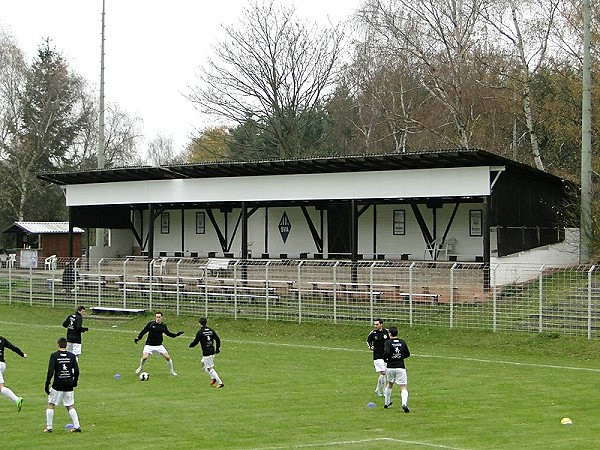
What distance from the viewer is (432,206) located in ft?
141

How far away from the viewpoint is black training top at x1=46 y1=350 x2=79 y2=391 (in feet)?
56.8

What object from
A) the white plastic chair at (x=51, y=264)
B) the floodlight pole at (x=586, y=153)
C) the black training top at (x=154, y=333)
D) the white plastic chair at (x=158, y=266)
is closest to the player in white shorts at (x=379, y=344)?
the black training top at (x=154, y=333)

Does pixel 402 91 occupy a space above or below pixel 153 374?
above

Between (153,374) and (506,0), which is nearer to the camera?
(153,374)

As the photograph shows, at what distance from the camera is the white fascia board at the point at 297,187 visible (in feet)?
122

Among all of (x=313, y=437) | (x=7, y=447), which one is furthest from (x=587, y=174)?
(x=7, y=447)

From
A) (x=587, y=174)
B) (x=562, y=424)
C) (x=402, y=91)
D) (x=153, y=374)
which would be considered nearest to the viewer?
(x=562, y=424)

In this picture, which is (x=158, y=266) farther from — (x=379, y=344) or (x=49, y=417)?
(x=49, y=417)

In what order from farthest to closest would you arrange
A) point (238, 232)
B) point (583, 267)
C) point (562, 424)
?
point (238, 232) → point (583, 267) → point (562, 424)

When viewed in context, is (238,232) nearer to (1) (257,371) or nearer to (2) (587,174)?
(2) (587,174)

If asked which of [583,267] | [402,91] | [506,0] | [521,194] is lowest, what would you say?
[583,267]

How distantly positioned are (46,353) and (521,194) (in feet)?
68.9

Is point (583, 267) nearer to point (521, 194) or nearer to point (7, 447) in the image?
point (521, 194)

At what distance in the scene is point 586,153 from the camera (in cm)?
3634
